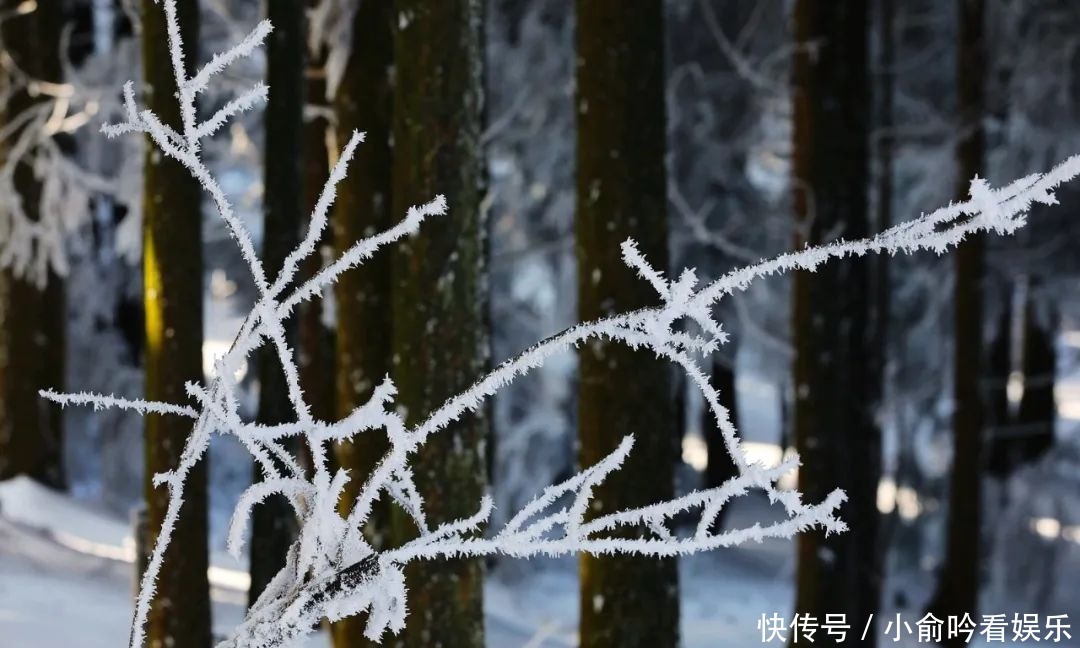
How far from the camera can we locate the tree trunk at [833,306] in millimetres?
8180

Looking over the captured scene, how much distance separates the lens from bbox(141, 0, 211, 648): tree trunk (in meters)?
5.84

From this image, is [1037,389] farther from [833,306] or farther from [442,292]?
[442,292]

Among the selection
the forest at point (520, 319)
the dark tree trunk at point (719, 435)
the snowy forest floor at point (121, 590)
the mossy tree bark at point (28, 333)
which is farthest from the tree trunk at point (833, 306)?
the dark tree trunk at point (719, 435)

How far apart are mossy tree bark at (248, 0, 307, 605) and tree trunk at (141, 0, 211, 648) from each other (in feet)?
1.33

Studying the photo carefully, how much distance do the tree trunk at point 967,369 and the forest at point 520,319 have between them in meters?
0.04

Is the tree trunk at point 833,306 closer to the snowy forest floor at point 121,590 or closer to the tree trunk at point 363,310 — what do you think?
the snowy forest floor at point 121,590

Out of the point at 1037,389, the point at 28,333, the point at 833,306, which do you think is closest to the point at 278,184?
the point at 833,306

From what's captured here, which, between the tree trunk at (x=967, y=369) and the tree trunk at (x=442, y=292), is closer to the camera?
the tree trunk at (x=442, y=292)

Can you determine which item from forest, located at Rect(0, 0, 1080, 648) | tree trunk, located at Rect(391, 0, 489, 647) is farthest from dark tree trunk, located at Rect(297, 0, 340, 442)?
tree trunk, located at Rect(391, 0, 489, 647)

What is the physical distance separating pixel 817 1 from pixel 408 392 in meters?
4.94

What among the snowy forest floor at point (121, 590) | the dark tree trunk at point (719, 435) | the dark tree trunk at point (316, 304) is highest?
the dark tree trunk at point (719, 435)

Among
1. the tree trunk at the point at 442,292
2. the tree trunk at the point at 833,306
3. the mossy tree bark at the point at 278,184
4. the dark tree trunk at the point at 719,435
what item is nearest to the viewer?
the tree trunk at the point at 442,292

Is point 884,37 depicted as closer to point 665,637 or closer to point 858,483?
point 858,483

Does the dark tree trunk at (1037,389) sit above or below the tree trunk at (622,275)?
above
